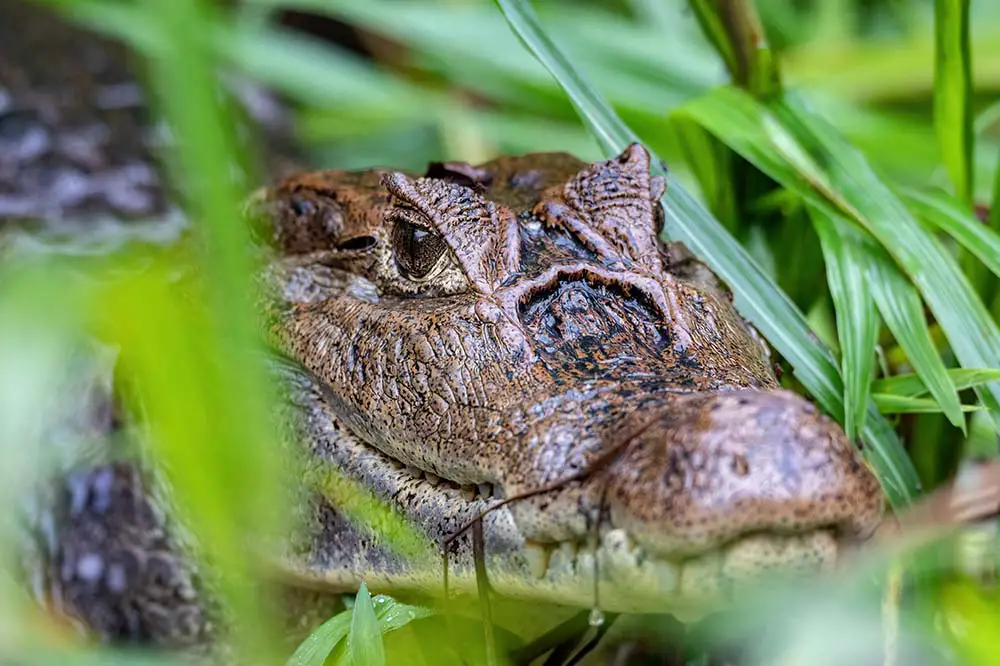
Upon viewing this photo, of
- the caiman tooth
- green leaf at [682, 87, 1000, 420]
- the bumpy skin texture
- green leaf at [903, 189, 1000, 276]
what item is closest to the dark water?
the bumpy skin texture

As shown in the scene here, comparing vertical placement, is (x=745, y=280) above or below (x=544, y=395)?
above

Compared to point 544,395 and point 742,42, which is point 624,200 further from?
point 742,42

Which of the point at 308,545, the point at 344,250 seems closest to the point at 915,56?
the point at 344,250

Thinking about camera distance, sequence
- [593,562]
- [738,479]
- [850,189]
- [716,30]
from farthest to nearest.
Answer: [716,30] < [850,189] < [593,562] < [738,479]

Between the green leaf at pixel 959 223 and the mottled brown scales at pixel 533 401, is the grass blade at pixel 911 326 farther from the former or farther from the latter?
the mottled brown scales at pixel 533 401

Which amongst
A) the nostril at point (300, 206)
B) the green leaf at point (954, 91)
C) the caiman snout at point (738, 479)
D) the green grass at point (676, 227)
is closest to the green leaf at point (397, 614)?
the green grass at point (676, 227)

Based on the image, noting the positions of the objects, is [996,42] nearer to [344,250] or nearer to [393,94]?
[393,94]

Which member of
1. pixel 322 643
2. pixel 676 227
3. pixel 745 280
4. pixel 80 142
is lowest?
pixel 322 643

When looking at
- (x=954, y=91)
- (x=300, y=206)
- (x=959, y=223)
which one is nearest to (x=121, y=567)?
(x=300, y=206)
